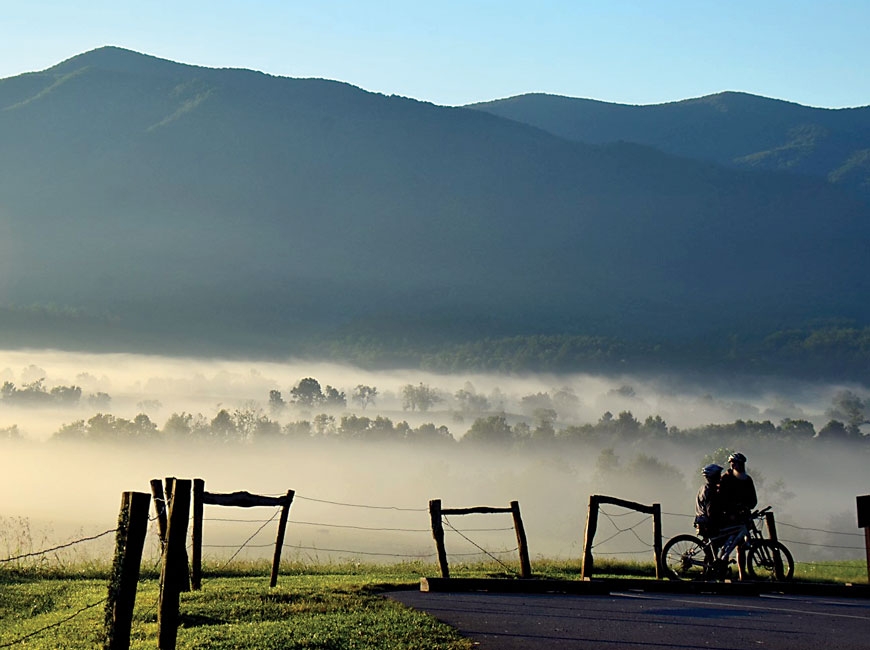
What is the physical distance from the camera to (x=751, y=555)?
24.2m

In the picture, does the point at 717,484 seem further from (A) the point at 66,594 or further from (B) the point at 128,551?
(B) the point at 128,551

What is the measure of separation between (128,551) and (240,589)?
7.59 meters

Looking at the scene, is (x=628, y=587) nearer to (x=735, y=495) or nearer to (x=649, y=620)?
(x=735, y=495)

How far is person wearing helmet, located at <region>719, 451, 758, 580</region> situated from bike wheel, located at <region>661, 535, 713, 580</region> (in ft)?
2.07

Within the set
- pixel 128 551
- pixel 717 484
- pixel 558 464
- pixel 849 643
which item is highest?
pixel 558 464

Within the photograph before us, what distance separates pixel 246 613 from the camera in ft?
56.3

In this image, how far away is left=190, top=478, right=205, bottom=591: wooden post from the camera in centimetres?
2120

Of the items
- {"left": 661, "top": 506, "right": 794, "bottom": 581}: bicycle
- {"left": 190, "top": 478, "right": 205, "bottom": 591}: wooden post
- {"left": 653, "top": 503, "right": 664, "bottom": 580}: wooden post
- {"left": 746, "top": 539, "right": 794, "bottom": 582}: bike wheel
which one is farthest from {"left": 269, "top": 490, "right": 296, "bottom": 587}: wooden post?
{"left": 746, "top": 539, "right": 794, "bottom": 582}: bike wheel

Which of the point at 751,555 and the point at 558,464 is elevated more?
the point at 558,464

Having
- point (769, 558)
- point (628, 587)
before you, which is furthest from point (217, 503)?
point (769, 558)

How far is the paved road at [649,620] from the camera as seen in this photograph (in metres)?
15.2

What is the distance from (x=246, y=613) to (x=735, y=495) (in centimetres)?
1118

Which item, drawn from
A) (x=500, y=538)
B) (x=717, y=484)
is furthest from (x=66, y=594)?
(x=500, y=538)

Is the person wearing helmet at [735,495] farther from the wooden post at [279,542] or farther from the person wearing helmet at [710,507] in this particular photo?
the wooden post at [279,542]
